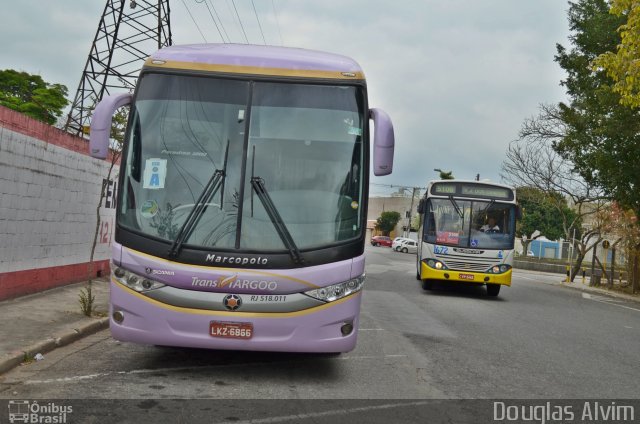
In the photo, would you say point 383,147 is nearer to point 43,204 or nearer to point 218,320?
point 218,320

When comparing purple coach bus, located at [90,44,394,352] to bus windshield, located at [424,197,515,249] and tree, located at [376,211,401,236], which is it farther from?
tree, located at [376,211,401,236]

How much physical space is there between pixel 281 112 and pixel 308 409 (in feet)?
9.31

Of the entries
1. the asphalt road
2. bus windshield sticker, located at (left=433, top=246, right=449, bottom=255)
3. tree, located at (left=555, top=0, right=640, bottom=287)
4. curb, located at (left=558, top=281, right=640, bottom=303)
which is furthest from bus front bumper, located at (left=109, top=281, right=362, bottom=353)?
curb, located at (left=558, top=281, right=640, bottom=303)

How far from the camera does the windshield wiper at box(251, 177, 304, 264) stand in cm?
638

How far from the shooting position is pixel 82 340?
27.7ft

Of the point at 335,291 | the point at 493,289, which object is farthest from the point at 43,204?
the point at 493,289

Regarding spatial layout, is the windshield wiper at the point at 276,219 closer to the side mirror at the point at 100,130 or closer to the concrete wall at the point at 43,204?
the side mirror at the point at 100,130

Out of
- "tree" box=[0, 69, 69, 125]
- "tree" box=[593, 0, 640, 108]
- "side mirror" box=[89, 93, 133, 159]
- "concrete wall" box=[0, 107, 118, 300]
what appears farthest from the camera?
"tree" box=[0, 69, 69, 125]

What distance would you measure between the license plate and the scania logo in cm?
14

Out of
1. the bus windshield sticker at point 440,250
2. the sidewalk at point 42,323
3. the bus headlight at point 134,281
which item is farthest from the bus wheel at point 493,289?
the bus headlight at point 134,281

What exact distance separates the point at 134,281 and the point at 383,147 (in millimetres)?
2714

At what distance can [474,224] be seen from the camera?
17219mm

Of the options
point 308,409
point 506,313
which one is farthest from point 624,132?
point 308,409

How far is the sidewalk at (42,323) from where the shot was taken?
707 cm
